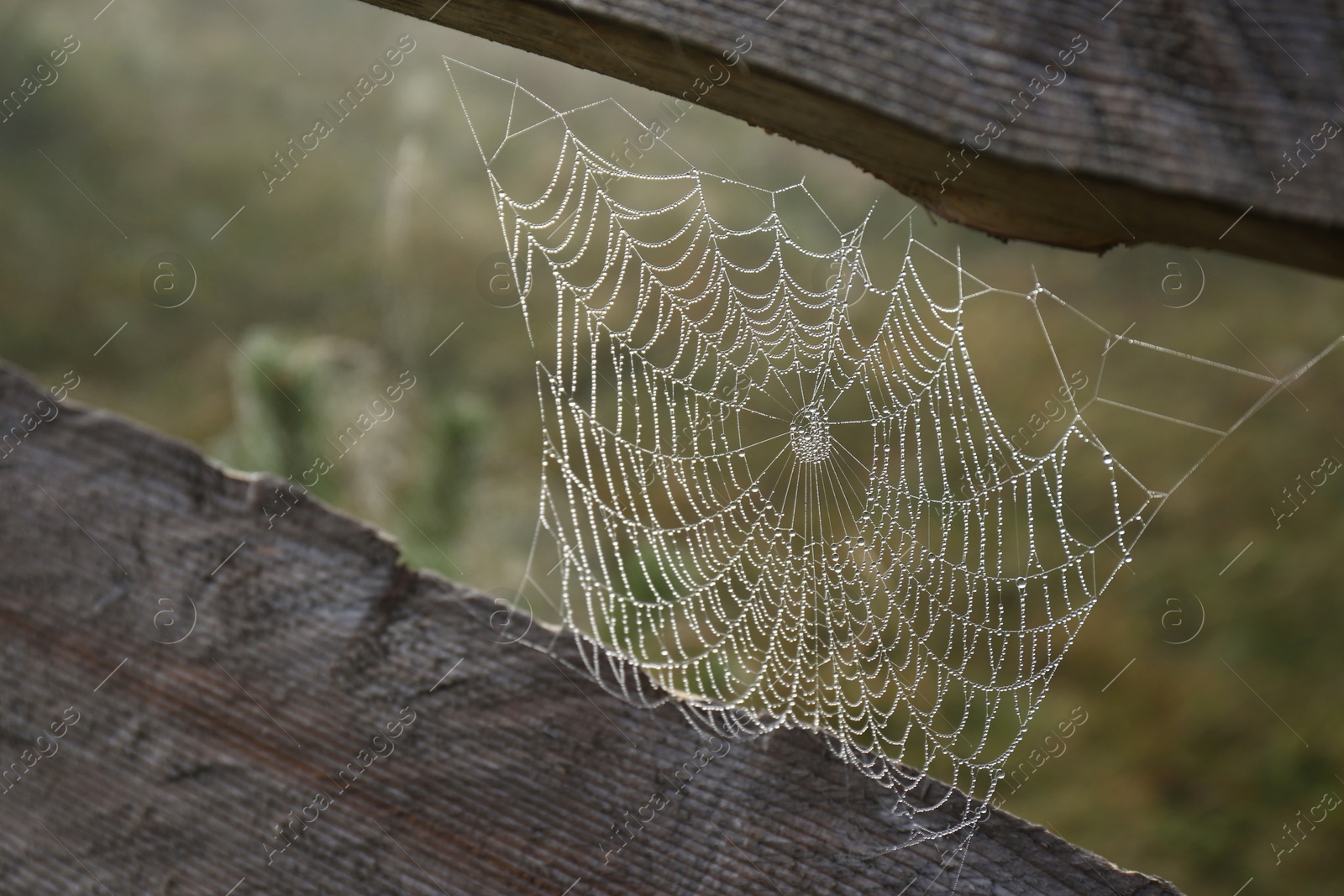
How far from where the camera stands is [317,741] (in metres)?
1.05

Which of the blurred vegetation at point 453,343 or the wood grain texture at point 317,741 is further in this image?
the blurred vegetation at point 453,343

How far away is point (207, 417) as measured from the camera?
14.7 ft

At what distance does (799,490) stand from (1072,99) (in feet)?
4.69

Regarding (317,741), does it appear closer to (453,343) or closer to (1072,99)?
(1072,99)

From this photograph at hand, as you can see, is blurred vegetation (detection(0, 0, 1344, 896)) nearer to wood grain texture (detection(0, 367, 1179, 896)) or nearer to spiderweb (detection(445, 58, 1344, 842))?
spiderweb (detection(445, 58, 1344, 842))

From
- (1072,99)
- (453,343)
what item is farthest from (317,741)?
(453,343)

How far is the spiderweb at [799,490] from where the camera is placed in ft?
3.50

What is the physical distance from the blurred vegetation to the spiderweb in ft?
0.67

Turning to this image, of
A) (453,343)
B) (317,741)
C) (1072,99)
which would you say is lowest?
(453,343)

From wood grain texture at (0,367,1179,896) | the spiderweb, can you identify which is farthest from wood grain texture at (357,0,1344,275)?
wood grain texture at (0,367,1179,896)

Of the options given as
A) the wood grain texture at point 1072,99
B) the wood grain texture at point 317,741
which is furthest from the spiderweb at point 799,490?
the wood grain texture at point 1072,99

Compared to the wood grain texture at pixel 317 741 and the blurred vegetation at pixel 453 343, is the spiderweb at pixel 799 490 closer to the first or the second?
the wood grain texture at pixel 317 741

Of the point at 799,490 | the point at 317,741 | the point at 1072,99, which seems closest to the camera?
the point at 1072,99

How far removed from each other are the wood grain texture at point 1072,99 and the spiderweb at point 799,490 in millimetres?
201
